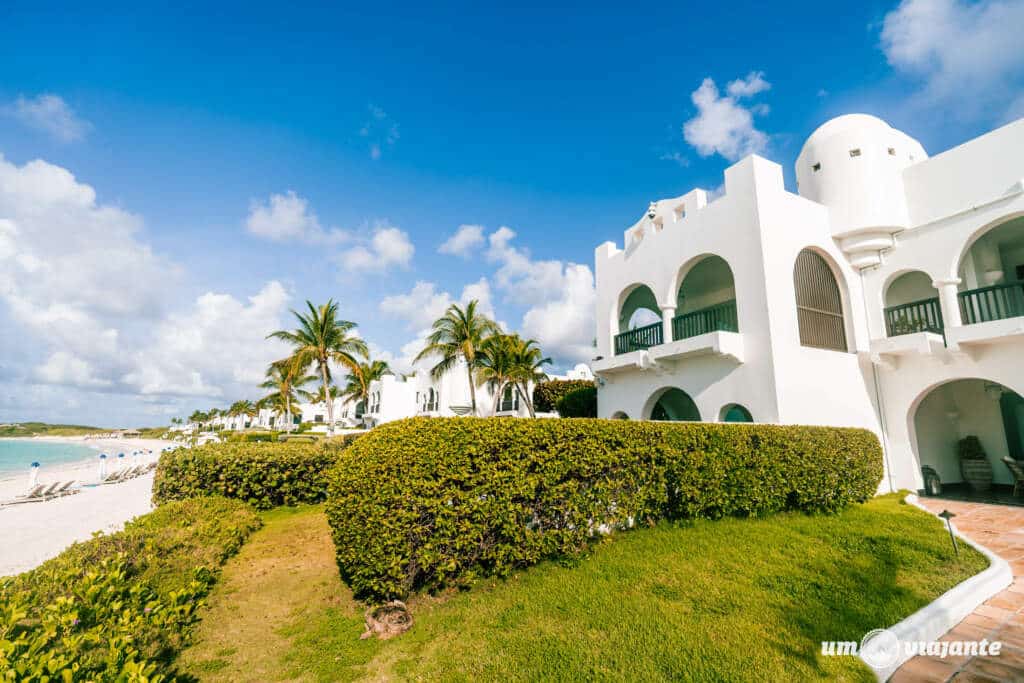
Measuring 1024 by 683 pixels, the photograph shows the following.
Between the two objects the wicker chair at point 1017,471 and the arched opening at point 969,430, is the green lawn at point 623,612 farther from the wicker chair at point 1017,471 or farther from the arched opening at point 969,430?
the arched opening at point 969,430

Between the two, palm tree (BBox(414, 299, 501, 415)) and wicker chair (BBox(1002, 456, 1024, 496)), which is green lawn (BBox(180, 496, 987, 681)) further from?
palm tree (BBox(414, 299, 501, 415))

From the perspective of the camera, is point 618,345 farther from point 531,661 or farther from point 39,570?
point 39,570

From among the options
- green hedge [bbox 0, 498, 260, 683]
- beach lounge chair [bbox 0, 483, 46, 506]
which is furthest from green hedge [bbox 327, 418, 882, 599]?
beach lounge chair [bbox 0, 483, 46, 506]

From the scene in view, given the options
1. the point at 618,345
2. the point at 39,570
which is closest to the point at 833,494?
the point at 618,345

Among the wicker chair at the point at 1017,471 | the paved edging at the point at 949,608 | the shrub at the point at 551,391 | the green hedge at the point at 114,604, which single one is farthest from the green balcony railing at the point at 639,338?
the green hedge at the point at 114,604

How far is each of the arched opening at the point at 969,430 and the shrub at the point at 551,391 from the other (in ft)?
47.4

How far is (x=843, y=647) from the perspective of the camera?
11.9 ft

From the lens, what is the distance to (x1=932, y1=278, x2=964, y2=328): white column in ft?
31.9

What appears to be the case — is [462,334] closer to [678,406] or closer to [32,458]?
[678,406]

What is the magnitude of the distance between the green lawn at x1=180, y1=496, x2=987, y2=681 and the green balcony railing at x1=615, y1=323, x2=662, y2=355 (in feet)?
23.8

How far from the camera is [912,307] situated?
429 inches

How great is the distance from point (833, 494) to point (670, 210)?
8240 millimetres

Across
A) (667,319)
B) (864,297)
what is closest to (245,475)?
(667,319)

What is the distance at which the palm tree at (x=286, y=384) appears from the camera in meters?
30.3
